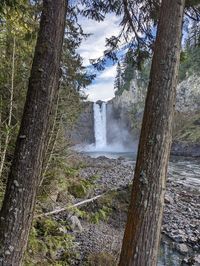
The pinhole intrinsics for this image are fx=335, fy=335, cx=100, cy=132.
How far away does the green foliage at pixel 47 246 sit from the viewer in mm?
4867

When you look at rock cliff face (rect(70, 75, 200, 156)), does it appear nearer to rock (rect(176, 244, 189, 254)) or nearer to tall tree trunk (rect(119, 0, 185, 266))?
rock (rect(176, 244, 189, 254))

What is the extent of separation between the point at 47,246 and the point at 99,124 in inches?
1762

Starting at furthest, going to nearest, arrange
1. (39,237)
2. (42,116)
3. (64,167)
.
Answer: (64,167) → (39,237) → (42,116)

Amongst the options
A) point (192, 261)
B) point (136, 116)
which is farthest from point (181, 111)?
point (192, 261)

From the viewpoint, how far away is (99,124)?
165 feet

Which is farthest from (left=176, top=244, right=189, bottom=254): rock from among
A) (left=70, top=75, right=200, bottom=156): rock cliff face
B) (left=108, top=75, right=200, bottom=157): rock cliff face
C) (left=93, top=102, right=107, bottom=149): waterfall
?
(left=93, top=102, right=107, bottom=149): waterfall

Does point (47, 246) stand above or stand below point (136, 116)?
below

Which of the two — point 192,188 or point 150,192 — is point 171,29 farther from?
point 192,188

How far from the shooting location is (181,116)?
51656 millimetres

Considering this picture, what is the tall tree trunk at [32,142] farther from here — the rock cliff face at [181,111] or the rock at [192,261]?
the rock cliff face at [181,111]

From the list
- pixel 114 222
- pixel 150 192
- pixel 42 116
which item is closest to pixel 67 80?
pixel 114 222

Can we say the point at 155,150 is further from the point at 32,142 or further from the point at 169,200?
the point at 169,200

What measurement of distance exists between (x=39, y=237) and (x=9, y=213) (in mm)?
2326

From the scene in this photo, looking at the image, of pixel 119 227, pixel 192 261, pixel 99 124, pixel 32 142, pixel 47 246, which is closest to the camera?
pixel 32 142
